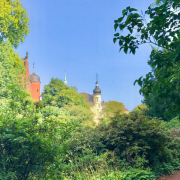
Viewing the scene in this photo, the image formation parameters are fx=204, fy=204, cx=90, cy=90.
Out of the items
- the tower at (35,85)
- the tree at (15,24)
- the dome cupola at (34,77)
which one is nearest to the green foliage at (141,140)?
the tree at (15,24)

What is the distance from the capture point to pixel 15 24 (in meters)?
19.9

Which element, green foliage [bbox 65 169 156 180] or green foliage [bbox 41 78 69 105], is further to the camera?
green foliage [bbox 41 78 69 105]

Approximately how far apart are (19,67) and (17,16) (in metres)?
5.13

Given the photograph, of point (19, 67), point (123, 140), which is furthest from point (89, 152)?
point (19, 67)

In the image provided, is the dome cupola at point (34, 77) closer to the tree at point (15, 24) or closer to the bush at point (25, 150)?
the tree at point (15, 24)

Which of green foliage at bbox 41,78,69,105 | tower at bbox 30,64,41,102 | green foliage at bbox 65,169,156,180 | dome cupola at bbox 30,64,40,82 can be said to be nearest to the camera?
green foliage at bbox 65,169,156,180

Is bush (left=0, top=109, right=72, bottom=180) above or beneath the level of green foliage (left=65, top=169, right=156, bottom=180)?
above

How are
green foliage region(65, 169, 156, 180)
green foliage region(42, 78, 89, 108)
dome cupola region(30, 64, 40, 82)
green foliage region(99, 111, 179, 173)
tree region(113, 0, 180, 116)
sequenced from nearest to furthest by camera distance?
tree region(113, 0, 180, 116) → green foliage region(65, 169, 156, 180) → green foliage region(99, 111, 179, 173) → green foliage region(42, 78, 89, 108) → dome cupola region(30, 64, 40, 82)

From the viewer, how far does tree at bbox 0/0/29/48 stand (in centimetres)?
1894

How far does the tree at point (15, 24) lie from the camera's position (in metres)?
18.9

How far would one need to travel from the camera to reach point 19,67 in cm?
2180

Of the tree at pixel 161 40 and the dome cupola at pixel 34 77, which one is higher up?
the dome cupola at pixel 34 77

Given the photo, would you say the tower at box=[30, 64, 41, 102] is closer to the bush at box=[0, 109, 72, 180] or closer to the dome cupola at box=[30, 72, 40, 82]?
the dome cupola at box=[30, 72, 40, 82]

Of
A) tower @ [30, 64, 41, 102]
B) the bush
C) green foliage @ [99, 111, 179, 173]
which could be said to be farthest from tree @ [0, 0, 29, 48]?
tower @ [30, 64, 41, 102]
